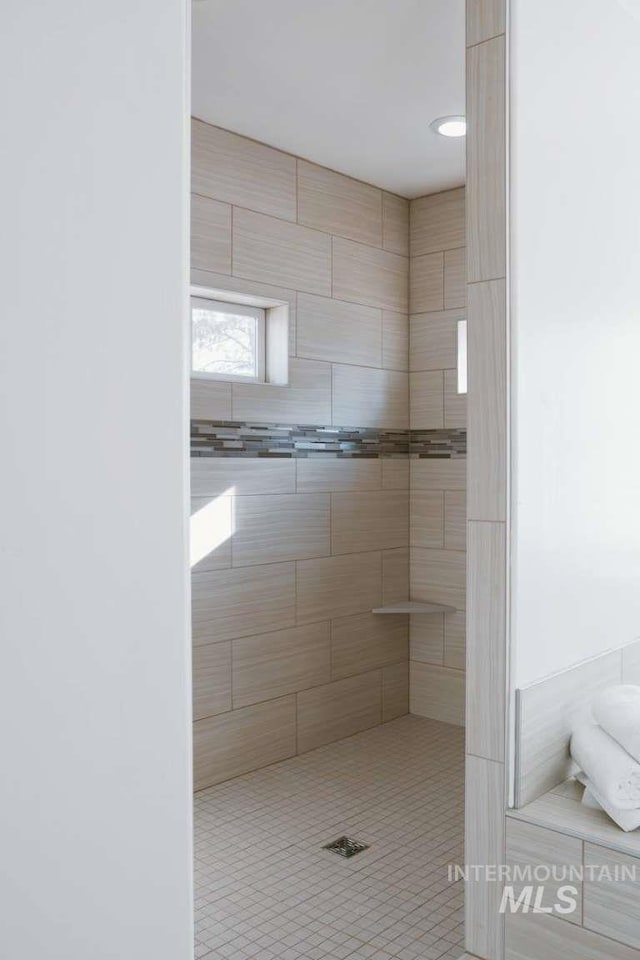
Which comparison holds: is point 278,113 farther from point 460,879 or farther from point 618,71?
point 460,879

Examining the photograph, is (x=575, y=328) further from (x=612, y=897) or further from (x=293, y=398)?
(x=293, y=398)

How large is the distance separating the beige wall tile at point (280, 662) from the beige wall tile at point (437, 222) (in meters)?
1.92

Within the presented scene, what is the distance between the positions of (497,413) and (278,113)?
1.75 meters

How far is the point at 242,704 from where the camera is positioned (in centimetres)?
328

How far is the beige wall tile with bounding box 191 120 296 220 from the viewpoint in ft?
10.2

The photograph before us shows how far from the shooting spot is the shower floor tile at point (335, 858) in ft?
7.06

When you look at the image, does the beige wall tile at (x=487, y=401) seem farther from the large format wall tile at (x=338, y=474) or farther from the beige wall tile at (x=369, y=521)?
the beige wall tile at (x=369, y=521)

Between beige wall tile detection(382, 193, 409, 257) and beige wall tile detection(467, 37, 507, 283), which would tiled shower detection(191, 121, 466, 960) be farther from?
beige wall tile detection(467, 37, 507, 283)

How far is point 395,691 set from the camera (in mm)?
4039

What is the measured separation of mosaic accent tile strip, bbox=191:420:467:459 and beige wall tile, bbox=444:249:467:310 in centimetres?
62

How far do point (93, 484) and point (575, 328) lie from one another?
1.62 metres

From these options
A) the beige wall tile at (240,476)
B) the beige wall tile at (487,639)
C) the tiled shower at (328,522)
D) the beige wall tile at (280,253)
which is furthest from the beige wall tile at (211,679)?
the beige wall tile at (280,253)

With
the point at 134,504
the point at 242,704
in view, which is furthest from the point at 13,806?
the point at 242,704

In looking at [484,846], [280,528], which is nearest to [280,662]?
[280,528]
